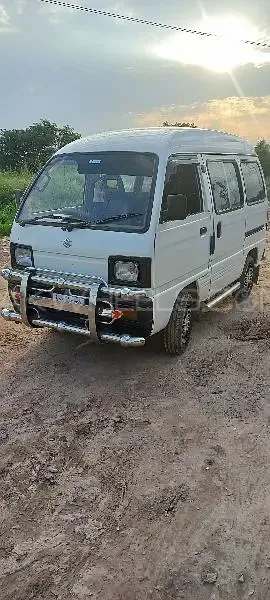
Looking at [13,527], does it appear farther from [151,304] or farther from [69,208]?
[69,208]

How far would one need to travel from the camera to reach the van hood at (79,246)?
4.05 m

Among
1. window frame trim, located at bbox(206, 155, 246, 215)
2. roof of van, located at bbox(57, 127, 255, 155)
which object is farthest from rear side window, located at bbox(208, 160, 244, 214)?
Answer: roof of van, located at bbox(57, 127, 255, 155)

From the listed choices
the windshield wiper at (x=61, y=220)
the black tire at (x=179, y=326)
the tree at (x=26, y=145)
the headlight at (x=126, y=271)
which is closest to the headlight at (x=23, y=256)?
the windshield wiper at (x=61, y=220)

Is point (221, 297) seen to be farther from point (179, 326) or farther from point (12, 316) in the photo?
point (12, 316)

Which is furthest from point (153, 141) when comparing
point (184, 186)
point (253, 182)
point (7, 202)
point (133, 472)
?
point (7, 202)

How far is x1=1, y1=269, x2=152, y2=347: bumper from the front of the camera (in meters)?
4.09

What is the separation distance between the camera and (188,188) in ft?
15.6

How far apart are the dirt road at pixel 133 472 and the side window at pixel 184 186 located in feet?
4.99

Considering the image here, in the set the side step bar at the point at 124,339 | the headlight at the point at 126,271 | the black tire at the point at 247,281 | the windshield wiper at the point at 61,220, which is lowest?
the black tire at the point at 247,281

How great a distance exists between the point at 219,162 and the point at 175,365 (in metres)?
2.34

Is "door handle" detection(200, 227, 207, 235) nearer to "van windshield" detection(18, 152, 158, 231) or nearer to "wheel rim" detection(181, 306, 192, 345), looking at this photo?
"wheel rim" detection(181, 306, 192, 345)

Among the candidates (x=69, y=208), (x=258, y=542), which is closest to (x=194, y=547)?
(x=258, y=542)

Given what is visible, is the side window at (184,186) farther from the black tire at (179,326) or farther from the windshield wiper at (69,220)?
the black tire at (179,326)

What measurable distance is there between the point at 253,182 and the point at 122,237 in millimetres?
3337
